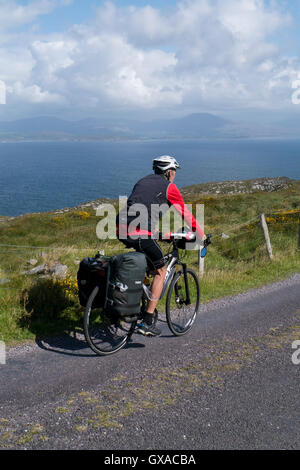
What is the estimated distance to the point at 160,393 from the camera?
4188 mm

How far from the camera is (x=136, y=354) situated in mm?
5293

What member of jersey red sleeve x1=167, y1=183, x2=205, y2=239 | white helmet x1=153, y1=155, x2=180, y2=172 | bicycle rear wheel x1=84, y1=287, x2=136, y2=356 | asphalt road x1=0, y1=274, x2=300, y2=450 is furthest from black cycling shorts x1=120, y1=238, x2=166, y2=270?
asphalt road x1=0, y1=274, x2=300, y2=450

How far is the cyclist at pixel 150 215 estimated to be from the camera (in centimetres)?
523

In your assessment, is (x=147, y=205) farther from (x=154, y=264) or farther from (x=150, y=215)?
(x=154, y=264)

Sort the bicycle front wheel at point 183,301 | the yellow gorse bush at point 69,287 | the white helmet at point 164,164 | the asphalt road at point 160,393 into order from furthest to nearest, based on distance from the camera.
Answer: the yellow gorse bush at point 69,287
the bicycle front wheel at point 183,301
the white helmet at point 164,164
the asphalt road at point 160,393

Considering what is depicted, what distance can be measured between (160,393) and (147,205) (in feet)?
7.91

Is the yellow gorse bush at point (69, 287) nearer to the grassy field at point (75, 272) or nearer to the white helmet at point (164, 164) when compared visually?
the grassy field at point (75, 272)

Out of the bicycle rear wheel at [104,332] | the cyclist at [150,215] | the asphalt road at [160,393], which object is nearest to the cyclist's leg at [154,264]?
the cyclist at [150,215]

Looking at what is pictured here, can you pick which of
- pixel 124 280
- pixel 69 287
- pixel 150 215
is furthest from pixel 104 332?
pixel 150 215

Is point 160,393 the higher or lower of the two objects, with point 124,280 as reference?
lower

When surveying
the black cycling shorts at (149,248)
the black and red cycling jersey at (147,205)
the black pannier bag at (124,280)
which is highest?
the black and red cycling jersey at (147,205)

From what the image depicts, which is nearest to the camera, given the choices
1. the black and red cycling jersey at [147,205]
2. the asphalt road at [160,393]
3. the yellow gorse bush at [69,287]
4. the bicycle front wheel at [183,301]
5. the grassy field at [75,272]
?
the asphalt road at [160,393]
